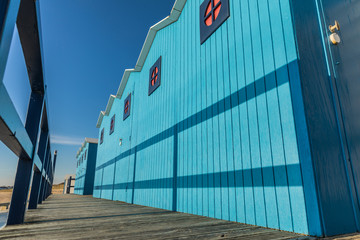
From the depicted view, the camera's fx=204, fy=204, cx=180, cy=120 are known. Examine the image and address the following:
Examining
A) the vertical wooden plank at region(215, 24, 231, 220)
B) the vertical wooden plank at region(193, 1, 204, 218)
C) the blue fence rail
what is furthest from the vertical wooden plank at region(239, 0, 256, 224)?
the blue fence rail

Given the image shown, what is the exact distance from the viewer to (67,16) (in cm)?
607

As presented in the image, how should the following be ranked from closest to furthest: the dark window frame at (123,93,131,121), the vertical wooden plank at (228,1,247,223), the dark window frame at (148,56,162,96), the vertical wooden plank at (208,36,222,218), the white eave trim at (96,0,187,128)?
the vertical wooden plank at (228,1,247,223) → the vertical wooden plank at (208,36,222,218) → the white eave trim at (96,0,187,128) → the dark window frame at (148,56,162,96) → the dark window frame at (123,93,131,121)

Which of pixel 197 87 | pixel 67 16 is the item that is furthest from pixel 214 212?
pixel 67 16

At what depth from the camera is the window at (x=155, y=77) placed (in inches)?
219

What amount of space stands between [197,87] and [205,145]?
1068 millimetres

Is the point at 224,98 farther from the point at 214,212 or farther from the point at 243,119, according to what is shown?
the point at 214,212

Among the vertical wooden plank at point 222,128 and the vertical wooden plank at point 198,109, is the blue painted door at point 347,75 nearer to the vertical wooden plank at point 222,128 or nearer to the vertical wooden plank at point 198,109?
the vertical wooden plank at point 222,128

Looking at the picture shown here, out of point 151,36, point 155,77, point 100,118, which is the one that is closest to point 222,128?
point 155,77

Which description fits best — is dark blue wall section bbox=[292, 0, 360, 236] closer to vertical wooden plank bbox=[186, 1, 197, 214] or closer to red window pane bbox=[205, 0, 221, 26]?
red window pane bbox=[205, 0, 221, 26]

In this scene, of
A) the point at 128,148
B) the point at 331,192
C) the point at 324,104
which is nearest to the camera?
the point at 331,192

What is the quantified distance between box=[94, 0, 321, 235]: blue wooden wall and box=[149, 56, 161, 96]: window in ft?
1.74

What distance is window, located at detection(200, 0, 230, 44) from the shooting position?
310 cm

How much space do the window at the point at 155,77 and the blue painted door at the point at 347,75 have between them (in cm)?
389

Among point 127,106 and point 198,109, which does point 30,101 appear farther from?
point 127,106
